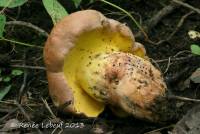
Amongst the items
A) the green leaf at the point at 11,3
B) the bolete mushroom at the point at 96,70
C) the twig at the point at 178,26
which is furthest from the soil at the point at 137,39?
the green leaf at the point at 11,3

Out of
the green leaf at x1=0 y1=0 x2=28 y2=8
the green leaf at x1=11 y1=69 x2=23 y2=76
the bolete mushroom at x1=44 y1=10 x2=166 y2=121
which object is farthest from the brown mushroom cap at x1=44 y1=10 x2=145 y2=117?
the green leaf at x1=11 y1=69 x2=23 y2=76

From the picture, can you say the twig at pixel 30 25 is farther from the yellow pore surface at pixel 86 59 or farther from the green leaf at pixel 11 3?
the yellow pore surface at pixel 86 59

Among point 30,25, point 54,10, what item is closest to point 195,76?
point 54,10

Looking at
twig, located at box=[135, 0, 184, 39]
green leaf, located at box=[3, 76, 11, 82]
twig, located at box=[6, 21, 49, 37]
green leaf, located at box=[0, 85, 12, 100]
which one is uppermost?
twig, located at box=[6, 21, 49, 37]

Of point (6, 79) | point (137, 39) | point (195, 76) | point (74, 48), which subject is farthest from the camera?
point (137, 39)

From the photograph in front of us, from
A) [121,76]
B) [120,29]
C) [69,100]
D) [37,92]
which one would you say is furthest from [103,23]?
[37,92]

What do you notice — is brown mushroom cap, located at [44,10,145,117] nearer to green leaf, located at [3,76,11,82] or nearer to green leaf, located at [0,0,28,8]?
green leaf, located at [0,0,28,8]

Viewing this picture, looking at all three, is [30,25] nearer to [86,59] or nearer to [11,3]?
[11,3]

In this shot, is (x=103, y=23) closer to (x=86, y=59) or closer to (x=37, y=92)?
(x=86, y=59)
